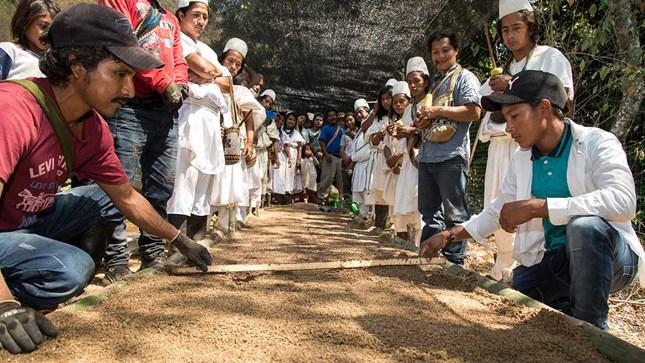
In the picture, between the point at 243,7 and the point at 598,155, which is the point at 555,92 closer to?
the point at 598,155

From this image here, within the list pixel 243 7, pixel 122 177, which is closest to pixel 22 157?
pixel 122 177

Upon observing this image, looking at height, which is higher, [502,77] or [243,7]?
[243,7]

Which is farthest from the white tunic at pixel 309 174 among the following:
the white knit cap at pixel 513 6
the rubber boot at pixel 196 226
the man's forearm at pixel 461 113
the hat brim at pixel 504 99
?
the hat brim at pixel 504 99

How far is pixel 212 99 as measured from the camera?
3684 millimetres

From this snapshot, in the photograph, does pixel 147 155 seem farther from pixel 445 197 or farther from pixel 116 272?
pixel 445 197

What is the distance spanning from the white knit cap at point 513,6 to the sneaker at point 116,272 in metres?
2.48

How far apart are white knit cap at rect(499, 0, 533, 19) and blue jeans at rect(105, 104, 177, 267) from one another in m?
1.96

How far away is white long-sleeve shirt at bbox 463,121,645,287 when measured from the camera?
1.90 meters

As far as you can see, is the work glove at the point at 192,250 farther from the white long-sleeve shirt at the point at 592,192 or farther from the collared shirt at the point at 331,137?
the collared shirt at the point at 331,137

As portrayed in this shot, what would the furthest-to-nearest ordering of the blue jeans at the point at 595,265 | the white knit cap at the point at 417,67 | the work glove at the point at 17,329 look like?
the white knit cap at the point at 417,67 < the blue jeans at the point at 595,265 < the work glove at the point at 17,329

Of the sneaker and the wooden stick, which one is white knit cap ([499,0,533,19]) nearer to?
the wooden stick

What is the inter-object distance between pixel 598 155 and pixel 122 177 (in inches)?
70.8

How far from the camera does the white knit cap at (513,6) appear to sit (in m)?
2.96

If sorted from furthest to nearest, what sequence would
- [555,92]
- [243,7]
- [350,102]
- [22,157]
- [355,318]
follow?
[350,102] < [243,7] < [555,92] < [355,318] < [22,157]
